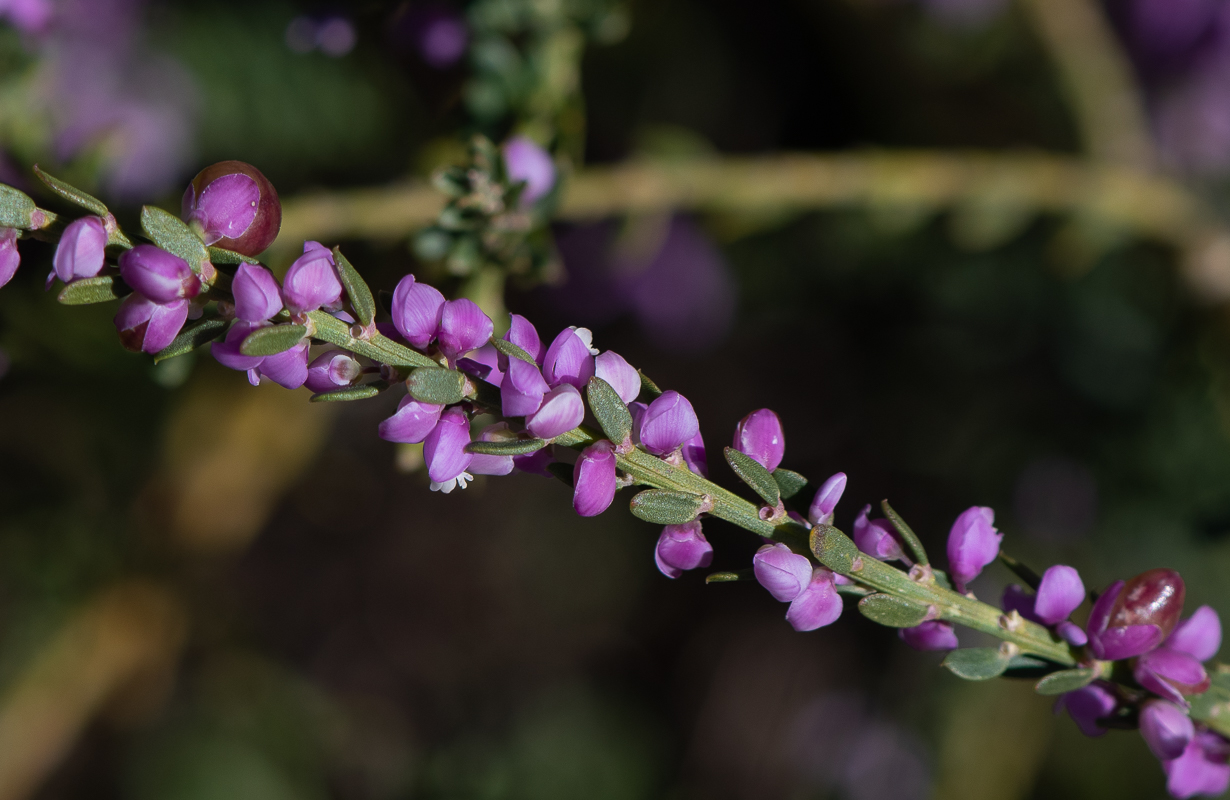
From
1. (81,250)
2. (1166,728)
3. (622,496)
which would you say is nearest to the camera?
(81,250)

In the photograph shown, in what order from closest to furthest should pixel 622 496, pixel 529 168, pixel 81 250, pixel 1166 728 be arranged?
pixel 81 250 → pixel 1166 728 → pixel 529 168 → pixel 622 496

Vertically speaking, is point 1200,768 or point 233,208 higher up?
point 233,208

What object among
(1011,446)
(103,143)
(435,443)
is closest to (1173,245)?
(1011,446)

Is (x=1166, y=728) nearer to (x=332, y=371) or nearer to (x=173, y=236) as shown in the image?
(x=332, y=371)

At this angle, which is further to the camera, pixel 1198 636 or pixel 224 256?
pixel 1198 636

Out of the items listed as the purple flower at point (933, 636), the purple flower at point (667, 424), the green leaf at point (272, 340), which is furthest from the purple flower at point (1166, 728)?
the green leaf at point (272, 340)

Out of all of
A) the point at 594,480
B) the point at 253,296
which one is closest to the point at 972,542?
the point at 594,480

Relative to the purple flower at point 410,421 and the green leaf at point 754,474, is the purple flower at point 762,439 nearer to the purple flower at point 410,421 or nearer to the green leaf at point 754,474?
the green leaf at point 754,474

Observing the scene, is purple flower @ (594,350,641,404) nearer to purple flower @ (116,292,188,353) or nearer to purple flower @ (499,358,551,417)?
purple flower @ (499,358,551,417)
